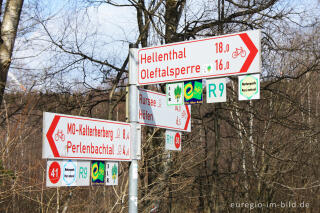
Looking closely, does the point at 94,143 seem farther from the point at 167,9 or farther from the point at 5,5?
the point at 167,9

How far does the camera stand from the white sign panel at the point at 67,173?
3453mm

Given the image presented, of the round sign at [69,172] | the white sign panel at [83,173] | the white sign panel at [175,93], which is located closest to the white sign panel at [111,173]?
the white sign panel at [83,173]

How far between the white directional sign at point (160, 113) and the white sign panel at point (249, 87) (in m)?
1.01

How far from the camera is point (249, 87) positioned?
3580 millimetres

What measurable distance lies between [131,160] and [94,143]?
392mm

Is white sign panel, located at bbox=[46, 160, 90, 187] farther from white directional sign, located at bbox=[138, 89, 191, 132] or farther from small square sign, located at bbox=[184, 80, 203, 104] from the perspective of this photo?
small square sign, located at bbox=[184, 80, 203, 104]

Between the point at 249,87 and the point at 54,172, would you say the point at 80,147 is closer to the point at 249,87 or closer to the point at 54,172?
the point at 54,172

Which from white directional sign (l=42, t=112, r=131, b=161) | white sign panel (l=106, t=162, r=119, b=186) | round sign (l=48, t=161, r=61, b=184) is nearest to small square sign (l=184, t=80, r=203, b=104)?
white directional sign (l=42, t=112, r=131, b=161)

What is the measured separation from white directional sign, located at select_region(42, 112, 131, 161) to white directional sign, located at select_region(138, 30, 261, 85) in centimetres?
50

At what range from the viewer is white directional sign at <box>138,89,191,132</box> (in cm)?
429

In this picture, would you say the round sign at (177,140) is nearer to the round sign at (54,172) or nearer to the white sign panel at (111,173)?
the white sign panel at (111,173)

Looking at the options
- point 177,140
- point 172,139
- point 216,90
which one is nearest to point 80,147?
point 216,90

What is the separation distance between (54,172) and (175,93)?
1251 mm

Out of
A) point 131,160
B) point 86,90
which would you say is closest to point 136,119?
point 131,160
